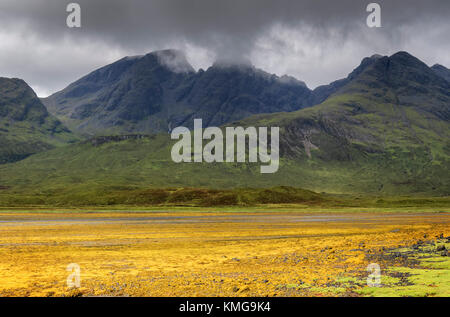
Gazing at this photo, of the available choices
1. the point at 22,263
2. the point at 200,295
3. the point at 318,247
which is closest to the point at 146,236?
the point at 22,263

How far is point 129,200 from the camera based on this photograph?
458 feet

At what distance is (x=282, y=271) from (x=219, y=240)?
19.1 metres

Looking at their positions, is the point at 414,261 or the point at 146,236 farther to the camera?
the point at 146,236

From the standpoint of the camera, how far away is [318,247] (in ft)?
113

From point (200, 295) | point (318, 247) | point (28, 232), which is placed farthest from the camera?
point (28, 232)

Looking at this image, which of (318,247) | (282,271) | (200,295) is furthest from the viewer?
(318,247)

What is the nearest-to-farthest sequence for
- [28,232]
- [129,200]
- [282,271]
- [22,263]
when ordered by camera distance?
1. [282,271]
2. [22,263]
3. [28,232]
4. [129,200]

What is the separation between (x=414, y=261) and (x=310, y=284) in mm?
9788

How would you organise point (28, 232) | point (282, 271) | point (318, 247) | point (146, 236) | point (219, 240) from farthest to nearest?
point (28, 232)
point (146, 236)
point (219, 240)
point (318, 247)
point (282, 271)
